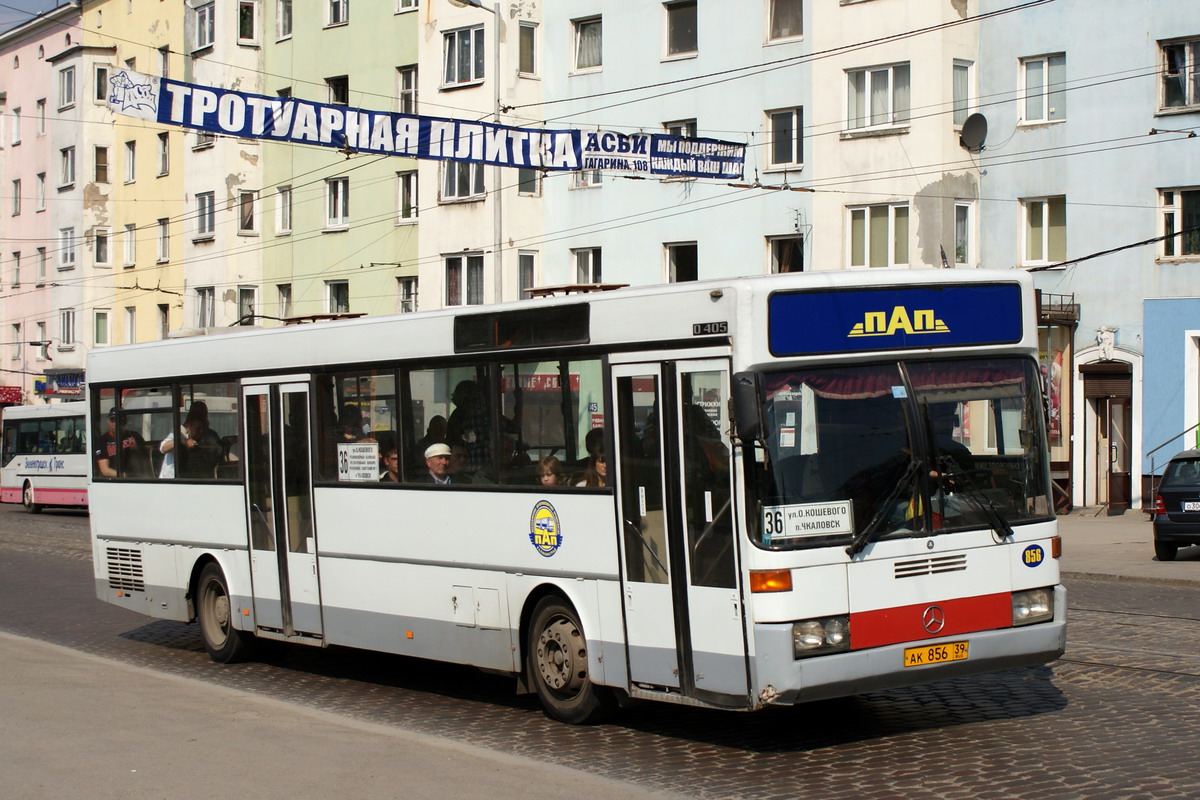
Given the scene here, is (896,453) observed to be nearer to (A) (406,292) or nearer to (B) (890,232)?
(B) (890,232)

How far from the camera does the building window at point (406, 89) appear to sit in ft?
148

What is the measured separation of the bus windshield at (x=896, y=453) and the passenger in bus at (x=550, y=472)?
1911mm

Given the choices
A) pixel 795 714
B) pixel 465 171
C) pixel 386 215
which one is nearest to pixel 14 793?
pixel 795 714

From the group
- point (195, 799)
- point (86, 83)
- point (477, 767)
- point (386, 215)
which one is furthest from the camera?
point (86, 83)

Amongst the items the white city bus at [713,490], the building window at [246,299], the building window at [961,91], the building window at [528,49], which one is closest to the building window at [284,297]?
the building window at [246,299]

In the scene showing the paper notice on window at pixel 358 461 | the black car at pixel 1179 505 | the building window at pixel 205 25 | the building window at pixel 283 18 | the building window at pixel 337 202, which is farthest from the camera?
the building window at pixel 205 25

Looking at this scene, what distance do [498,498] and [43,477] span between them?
37.8 m

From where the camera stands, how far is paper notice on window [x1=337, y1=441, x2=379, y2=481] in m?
12.1

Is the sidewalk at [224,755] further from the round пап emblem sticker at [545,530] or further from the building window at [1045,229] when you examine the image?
the building window at [1045,229]

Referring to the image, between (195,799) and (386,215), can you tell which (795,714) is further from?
(386,215)

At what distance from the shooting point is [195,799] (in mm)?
7852

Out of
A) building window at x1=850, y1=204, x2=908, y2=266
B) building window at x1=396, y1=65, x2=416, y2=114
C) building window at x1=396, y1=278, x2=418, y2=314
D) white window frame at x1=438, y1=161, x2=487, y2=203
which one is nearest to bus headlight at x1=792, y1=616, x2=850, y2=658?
building window at x1=850, y1=204, x2=908, y2=266

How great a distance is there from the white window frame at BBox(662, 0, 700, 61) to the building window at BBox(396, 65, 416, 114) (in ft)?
28.9

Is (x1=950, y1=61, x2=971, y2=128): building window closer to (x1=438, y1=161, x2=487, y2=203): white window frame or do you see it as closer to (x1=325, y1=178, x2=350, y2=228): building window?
(x1=438, y1=161, x2=487, y2=203): white window frame
